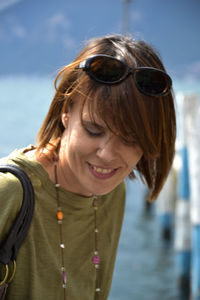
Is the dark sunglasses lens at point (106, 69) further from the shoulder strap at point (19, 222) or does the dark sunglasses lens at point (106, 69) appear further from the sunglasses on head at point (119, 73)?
the shoulder strap at point (19, 222)

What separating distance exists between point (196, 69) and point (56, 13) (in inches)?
618

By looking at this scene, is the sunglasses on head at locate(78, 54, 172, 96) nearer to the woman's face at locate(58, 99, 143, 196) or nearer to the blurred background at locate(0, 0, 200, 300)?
the woman's face at locate(58, 99, 143, 196)

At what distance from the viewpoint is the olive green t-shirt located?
5.86 ft

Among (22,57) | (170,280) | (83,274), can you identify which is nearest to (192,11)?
(22,57)

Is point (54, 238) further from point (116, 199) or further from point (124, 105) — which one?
point (124, 105)

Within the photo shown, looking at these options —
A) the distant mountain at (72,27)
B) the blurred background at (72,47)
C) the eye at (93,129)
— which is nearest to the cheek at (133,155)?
the eye at (93,129)

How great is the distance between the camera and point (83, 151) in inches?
71.0

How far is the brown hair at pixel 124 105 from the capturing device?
5.67ft

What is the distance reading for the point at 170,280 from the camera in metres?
8.91

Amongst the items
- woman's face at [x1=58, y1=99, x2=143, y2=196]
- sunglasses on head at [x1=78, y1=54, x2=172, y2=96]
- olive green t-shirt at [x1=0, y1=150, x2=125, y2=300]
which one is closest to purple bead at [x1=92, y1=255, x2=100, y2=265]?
olive green t-shirt at [x1=0, y1=150, x2=125, y2=300]

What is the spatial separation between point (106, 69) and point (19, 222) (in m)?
0.56

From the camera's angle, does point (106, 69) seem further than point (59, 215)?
No

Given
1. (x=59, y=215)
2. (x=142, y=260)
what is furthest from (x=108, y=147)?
(x=142, y=260)

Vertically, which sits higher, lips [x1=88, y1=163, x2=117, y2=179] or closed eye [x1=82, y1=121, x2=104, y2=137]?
closed eye [x1=82, y1=121, x2=104, y2=137]
